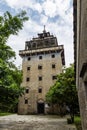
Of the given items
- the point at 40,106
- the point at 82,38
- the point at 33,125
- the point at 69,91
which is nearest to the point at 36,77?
the point at 40,106

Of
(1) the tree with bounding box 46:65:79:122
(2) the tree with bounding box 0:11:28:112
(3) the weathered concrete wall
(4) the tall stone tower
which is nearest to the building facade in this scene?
(3) the weathered concrete wall

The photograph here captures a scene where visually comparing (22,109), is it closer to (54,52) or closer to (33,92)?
(33,92)

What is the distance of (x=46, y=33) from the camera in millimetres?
46000

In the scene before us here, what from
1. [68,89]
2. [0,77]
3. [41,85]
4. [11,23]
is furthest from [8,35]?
[41,85]

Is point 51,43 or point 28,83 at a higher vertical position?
point 51,43

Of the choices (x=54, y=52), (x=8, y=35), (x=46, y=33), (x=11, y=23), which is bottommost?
(x=8, y=35)

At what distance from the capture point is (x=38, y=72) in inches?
1468

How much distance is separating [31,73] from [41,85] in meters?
3.78

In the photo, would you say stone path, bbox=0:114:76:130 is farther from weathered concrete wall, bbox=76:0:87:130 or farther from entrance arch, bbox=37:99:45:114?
entrance arch, bbox=37:99:45:114

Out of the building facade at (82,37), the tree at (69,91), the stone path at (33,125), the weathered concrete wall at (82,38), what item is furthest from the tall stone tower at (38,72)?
the weathered concrete wall at (82,38)

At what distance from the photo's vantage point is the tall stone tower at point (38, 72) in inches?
1385

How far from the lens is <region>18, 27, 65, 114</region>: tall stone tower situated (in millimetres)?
35188

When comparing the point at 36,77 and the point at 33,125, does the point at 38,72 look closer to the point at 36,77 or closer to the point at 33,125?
the point at 36,77

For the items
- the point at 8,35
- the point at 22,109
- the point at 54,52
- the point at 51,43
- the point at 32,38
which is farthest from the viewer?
the point at 32,38
